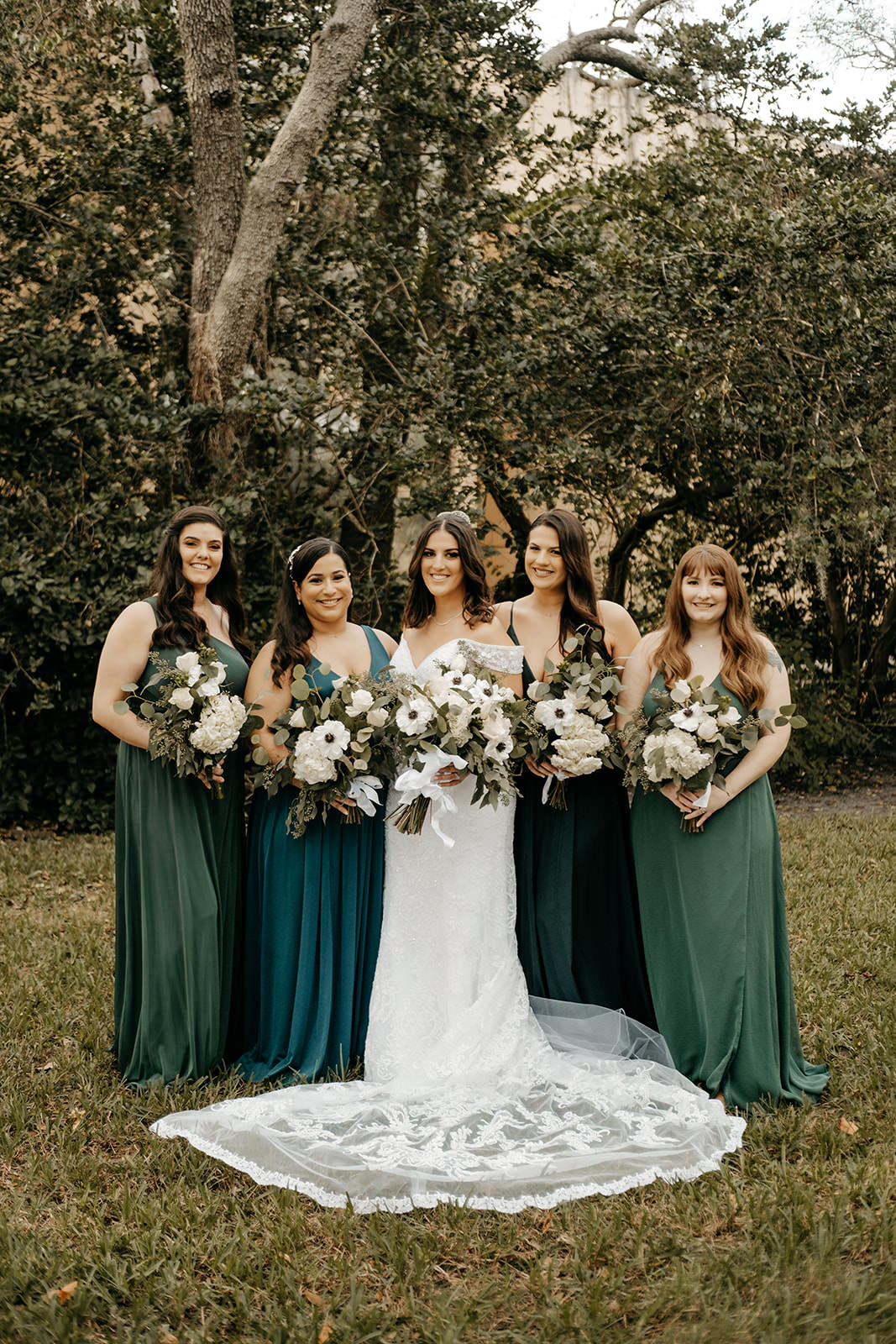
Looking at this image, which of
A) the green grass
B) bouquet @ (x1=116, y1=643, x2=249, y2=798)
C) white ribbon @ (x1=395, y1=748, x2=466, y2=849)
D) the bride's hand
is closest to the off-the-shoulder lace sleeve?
the bride's hand

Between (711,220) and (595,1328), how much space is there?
8.32m

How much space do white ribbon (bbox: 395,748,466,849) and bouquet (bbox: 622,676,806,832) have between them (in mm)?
729

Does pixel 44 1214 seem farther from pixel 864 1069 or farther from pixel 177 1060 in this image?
pixel 864 1069

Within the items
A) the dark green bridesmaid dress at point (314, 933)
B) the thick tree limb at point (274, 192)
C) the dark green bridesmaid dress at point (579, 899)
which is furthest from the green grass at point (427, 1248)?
the thick tree limb at point (274, 192)

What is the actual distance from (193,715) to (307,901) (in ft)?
3.04

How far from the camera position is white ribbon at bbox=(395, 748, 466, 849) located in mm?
4391

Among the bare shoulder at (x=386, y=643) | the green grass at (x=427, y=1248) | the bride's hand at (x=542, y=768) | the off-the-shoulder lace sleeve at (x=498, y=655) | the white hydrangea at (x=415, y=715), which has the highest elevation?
the bare shoulder at (x=386, y=643)

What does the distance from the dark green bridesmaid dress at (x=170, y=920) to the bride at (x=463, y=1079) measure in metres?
0.47

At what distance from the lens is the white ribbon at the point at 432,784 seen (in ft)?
14.4

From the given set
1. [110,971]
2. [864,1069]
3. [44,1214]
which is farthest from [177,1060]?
[864,1069]

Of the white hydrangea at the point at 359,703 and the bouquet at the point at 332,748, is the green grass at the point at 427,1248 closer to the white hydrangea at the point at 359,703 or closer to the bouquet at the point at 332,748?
the bouquet at the point at 332,748

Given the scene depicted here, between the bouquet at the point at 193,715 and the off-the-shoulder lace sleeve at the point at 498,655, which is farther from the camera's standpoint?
the off-the-shoulder lace sleeve at the point at 498,655

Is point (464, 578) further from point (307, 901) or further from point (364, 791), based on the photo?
point (307, 901)

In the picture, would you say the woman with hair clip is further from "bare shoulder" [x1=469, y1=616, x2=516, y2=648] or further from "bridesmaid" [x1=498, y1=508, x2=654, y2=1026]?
"bridesmaid" [x1=498, y1=508, x2=654, y2=1026]
